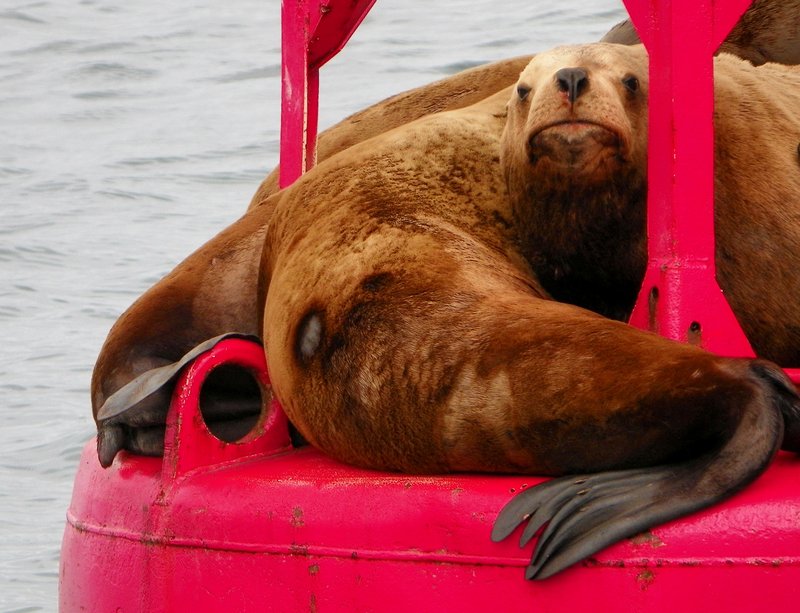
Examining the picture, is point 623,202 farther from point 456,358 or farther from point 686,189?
point 456,358

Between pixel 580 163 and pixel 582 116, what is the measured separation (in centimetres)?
10

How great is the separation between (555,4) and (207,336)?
635 inches

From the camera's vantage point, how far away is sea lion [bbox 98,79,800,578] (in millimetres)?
2648

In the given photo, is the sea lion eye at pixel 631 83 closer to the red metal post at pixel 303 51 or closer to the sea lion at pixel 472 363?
the sea lion at pixel 472 363

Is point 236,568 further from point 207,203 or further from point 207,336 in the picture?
point 207,203

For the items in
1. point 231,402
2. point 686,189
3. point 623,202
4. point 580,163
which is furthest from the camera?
point 231,402

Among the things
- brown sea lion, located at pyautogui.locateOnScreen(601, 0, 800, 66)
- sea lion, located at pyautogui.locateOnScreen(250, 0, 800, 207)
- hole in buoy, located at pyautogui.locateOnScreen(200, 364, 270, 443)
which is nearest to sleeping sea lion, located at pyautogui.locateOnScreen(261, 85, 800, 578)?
hole in buoy, located at pyautogui.locateOnScreen(200, 364, 270, 443)

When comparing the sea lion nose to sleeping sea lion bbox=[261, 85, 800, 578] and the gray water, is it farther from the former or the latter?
the gray water

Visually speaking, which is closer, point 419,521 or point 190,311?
point 419,521

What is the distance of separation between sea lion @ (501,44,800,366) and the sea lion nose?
0.9 inches

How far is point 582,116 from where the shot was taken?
316cm

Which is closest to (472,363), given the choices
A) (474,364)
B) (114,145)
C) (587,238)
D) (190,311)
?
(474,364)

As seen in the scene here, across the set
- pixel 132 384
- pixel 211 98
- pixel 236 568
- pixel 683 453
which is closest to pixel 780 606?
pixel 683 453

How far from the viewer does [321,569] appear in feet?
9.70
